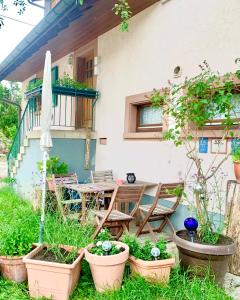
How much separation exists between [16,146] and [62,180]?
13.9ft

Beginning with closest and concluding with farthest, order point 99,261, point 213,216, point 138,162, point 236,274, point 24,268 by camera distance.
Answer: point 99,261, point 24,268, point 236,274, point 213,216, point 138,162

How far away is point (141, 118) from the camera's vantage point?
603 cm

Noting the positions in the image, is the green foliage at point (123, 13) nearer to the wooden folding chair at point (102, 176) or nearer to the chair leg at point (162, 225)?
the chair leg at point (162, 225)

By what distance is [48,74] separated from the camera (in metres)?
3.60

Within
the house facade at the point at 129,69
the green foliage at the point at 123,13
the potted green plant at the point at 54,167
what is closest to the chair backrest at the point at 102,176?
the house facade at the point at 129,69

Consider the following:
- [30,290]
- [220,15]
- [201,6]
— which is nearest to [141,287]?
[30,290]

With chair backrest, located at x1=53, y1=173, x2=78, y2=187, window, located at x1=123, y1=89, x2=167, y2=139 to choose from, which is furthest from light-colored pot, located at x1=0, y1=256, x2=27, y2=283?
window, located at x1=123, y1=89, x2=167, y2=139

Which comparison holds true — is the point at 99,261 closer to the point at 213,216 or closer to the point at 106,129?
the point at 213,216

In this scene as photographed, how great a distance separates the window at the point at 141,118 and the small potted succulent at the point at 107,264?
2.80 m

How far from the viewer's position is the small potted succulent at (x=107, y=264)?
2.80 meters

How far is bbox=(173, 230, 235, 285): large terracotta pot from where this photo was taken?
2.93m

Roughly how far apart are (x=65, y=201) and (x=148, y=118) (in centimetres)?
225

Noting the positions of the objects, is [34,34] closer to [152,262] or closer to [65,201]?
[65,201]

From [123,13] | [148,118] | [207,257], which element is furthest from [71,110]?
[207,257]
